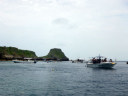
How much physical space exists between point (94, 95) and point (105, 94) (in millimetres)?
2354

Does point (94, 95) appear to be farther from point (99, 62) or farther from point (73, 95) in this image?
point (99, 62)

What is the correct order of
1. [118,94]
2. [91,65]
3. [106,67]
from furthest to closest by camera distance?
[91,65] < [106,67] < [118,94]

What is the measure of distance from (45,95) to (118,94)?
44.0 ft

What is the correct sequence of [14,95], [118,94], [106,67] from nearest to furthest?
[14,95], [118,94], [106,67]

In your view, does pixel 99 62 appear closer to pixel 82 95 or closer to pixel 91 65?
pixel 91 65

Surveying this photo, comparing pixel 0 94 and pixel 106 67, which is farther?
pixel 106 67

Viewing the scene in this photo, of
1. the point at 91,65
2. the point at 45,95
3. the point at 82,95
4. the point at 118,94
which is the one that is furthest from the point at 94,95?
the point at 91,65

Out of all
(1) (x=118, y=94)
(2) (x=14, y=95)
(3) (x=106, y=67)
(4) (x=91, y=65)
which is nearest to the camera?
(2) (x=14, y=95)

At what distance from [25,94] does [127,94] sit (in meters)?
18.7

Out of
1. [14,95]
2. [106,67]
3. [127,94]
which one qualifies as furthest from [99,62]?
[14,95]

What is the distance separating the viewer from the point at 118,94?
1334 inches

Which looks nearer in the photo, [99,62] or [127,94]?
[127,94]

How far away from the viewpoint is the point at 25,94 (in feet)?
107

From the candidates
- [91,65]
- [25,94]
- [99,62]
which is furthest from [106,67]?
[25,94]
